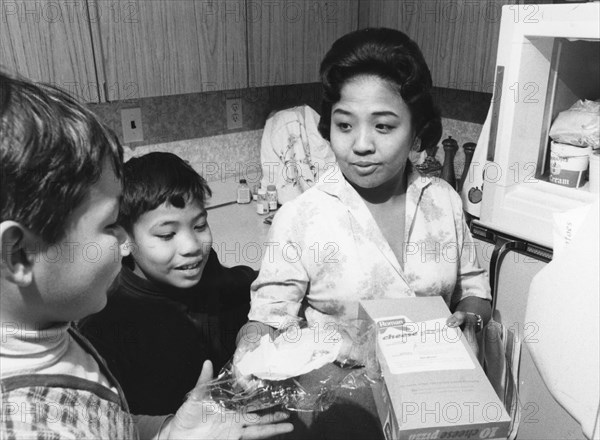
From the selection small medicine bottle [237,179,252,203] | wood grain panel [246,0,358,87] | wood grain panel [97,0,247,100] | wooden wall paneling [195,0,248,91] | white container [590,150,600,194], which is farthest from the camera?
small medicine bottle [237,179,252,203]

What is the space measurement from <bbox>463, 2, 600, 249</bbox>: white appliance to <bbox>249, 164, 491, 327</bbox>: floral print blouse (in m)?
0.23

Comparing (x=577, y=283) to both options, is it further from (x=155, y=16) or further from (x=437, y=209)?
(x=155, y=16)

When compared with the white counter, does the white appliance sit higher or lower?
higher

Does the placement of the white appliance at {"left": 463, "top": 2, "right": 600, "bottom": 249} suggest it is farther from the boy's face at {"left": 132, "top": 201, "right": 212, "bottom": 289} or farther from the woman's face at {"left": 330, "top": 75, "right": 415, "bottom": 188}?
the boy's face at {"left": 132, "top": 201, "right": 212, "bottom": 289}

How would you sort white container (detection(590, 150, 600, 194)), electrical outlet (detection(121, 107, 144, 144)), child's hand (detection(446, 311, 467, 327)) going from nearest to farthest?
1. child's hand (detection(446, 311, 467, 327))
2. white container (detection(590, 150, 600, 194))
3. electrical outlet (detection(121, 107, 144, 144))

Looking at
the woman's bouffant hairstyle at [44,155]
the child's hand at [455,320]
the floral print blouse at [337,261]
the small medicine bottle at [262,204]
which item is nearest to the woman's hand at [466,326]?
the child's hand at [455,320]

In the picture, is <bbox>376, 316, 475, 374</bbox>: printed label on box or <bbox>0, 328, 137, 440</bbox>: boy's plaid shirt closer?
<bbox>0, 328, 137, 440</bbox>: boy's plaid shirt

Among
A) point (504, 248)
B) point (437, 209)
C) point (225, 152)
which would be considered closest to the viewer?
point (437, 209)

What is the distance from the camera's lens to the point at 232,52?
1615 millimetres

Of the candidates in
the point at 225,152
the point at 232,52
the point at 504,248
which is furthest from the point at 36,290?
the point at 225,152

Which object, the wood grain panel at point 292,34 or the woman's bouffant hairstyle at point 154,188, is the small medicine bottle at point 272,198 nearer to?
the wood grain panel at point 292,34

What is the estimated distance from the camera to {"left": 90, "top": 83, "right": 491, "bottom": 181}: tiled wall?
1.85 meters

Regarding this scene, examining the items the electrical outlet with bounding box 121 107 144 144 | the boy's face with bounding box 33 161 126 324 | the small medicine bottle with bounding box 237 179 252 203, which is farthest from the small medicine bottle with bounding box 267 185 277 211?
the boy's face with bounding box 33 161 126 324

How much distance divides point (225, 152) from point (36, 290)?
5.38 ft
